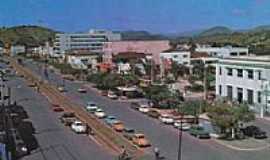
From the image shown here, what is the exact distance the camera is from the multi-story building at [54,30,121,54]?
128 ft

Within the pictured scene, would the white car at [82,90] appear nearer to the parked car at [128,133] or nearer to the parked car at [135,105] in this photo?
the parked car at [135,105]

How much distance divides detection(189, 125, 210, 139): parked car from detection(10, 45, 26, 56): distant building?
90.4 ft

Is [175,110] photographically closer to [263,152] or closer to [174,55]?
[263,152]

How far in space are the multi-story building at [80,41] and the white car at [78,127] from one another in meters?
27.6

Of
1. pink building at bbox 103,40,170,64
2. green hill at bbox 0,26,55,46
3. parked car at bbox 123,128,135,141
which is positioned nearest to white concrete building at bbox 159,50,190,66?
pink building at bbox 103,40,170,64

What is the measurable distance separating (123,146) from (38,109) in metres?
5.26

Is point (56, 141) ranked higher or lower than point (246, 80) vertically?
lower

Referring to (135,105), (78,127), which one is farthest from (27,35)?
(78,127)

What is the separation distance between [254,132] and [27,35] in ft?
116

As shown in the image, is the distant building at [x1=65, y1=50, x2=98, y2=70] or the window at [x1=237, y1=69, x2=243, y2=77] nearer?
the window at [x1=237, y1=69, x2=243, y2=77]

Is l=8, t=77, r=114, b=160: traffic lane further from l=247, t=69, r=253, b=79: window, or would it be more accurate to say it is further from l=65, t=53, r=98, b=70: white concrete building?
l=65, t=53, r=98, b=70: white concrete building

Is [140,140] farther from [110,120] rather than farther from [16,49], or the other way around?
[16,49]

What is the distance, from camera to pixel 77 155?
8281 millimetres

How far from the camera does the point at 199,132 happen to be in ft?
32.1
